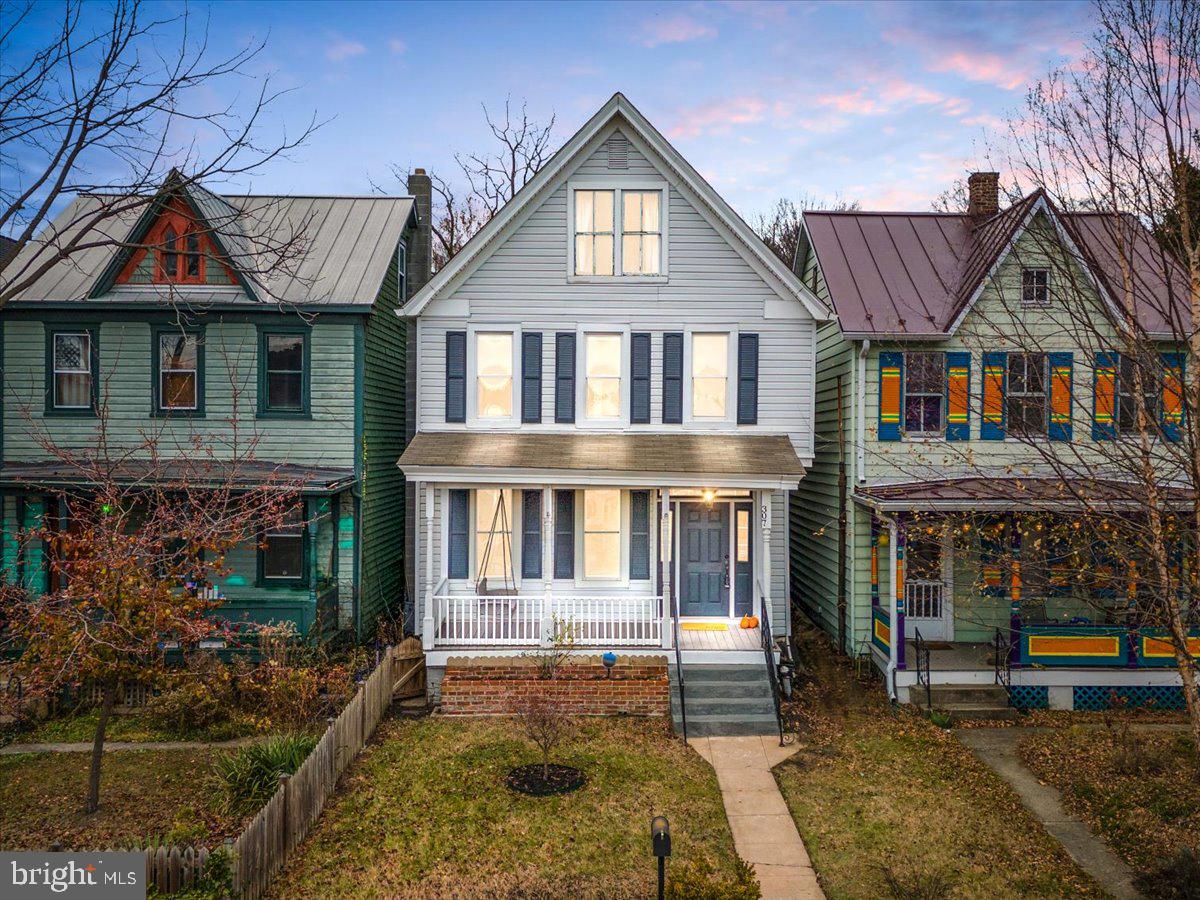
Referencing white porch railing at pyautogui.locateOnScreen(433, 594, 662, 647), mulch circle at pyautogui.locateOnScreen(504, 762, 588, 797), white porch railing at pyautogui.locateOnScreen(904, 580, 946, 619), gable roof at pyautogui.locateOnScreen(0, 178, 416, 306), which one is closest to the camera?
mulch circle at pyautogui.locateOnScreen(504, 762, 588, 797)

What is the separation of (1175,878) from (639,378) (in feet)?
34.8

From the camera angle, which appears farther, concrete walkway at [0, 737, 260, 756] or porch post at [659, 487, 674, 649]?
porch post at [659, 487, 674, 649]

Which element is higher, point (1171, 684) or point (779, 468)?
point (779, 468)

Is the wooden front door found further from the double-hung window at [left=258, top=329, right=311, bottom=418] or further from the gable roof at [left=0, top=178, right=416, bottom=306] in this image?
the double-hung window at [left=258, top=329, right=311, bottom=418]

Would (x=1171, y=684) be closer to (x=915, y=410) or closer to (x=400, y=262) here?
(x=915, y=410)

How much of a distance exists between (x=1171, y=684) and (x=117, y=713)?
59.1 feet

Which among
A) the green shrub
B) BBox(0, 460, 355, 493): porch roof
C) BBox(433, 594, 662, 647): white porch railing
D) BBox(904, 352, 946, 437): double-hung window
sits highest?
BBox(904, 352, 946, 437): double-hung window

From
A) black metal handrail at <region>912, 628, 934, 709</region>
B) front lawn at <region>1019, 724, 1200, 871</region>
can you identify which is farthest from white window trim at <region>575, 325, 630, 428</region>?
front lawn at <region>1019, 724, 1200, 871</region>

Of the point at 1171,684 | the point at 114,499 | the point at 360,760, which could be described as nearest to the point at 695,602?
the point at 360,760

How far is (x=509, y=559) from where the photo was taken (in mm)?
14711

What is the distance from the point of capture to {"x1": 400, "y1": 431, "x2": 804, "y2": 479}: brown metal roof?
13.1m

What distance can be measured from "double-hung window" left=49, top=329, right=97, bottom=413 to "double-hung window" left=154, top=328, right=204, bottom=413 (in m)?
1.31

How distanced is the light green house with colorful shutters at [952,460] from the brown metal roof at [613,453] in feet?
6.84

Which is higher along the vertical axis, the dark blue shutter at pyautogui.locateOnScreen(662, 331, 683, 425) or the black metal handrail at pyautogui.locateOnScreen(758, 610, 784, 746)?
the dark blue shutter at pyautogui.locateOnScreen(662, 331, 683, 425)
